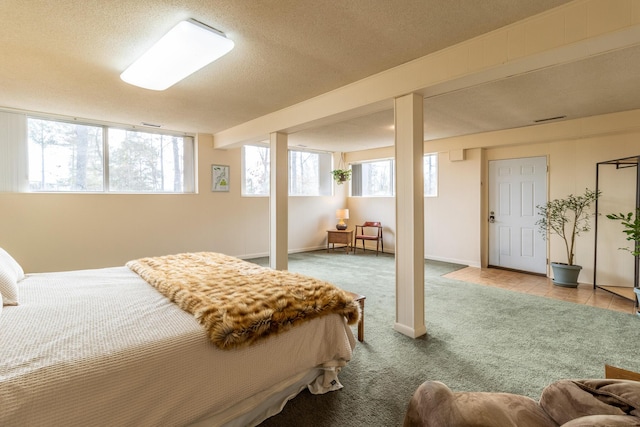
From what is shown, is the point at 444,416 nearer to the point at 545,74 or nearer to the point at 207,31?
the point at 207,31

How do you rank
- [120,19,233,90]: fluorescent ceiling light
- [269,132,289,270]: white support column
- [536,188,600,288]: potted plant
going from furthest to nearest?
1. [536,188,600,288]: potted plant
2. [269,132,289,270]: white support column
3. [120,19,233,90]: fluorescent ceiling light

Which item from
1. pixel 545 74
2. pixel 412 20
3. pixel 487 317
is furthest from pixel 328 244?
pixel 412 20

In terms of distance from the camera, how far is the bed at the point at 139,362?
45.4 inches

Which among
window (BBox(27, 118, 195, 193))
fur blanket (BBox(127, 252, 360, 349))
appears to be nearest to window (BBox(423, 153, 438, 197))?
window (BBox(27, 118, 195, 193))

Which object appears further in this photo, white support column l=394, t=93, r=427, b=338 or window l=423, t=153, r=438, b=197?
window l=423, t=153, r=438, b=197

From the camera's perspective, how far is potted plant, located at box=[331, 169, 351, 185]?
723cm

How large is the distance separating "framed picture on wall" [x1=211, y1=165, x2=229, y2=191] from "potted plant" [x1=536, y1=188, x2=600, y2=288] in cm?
541

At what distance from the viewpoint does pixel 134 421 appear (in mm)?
1262

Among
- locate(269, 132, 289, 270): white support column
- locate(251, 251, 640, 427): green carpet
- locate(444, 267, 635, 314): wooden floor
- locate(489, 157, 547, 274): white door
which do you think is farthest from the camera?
locate(489, 157, 547, 274): white door

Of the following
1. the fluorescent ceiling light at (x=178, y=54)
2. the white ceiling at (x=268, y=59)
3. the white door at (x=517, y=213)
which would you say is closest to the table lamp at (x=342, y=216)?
the white door at (x=517, y=213)

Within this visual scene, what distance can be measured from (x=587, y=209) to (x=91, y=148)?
731 cm

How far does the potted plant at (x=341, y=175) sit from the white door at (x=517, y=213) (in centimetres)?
295

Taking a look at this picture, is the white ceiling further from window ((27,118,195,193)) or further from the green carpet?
the green carpet

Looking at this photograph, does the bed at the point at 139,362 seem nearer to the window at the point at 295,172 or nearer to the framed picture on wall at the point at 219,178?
the framed picture on wall at the point at 219,178
